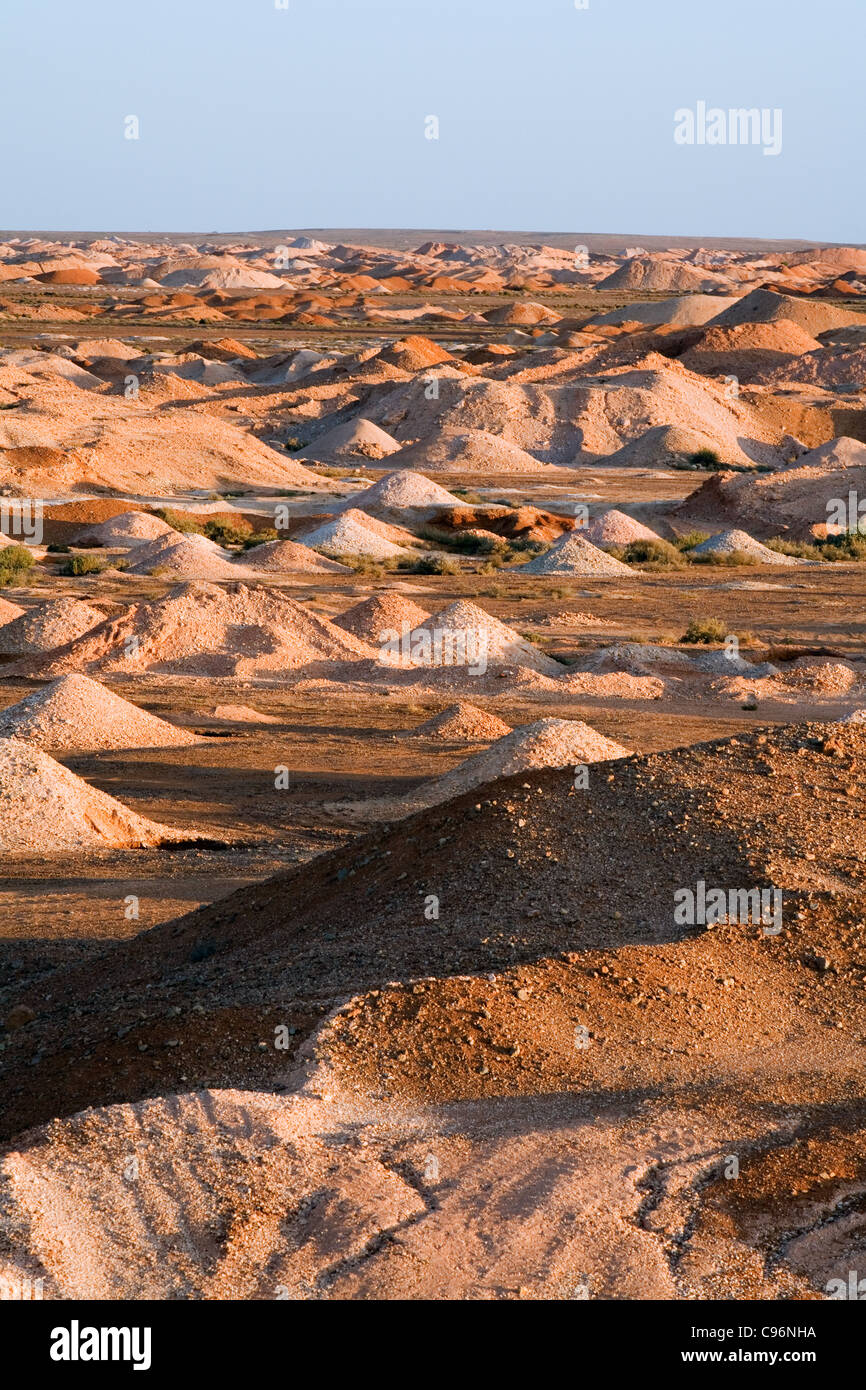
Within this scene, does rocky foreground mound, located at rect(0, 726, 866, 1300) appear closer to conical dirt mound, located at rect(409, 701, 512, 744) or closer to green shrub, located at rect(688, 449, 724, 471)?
conical dirt mound, located at rect(409, 701, 512, 744)

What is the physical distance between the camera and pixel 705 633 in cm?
1967

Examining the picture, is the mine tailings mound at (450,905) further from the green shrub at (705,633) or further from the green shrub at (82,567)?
Result: the green shrub at (82,567)

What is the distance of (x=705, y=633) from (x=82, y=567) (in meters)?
9.78

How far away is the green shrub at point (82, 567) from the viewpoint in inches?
961

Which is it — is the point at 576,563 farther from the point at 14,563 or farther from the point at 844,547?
the point at 14,563

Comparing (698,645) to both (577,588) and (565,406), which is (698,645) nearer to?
(577,588)

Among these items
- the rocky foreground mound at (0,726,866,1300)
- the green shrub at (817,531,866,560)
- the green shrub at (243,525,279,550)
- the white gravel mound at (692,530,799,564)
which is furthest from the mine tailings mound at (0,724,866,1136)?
the green shrub at (817,531,866,560)

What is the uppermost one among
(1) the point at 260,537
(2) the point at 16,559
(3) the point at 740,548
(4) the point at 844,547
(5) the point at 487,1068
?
(5) the point at 487,1068

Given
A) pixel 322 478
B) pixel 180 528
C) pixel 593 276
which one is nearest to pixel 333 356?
pixel 322 478

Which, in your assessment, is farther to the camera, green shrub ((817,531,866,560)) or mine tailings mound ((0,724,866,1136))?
green shrub ((817,531,866,560))

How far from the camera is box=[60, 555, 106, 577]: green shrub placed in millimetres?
24422

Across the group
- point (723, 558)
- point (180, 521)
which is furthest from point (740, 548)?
point (180, 521)

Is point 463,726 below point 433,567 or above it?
above

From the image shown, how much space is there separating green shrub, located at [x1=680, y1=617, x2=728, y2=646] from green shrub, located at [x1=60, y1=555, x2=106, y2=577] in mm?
9264
